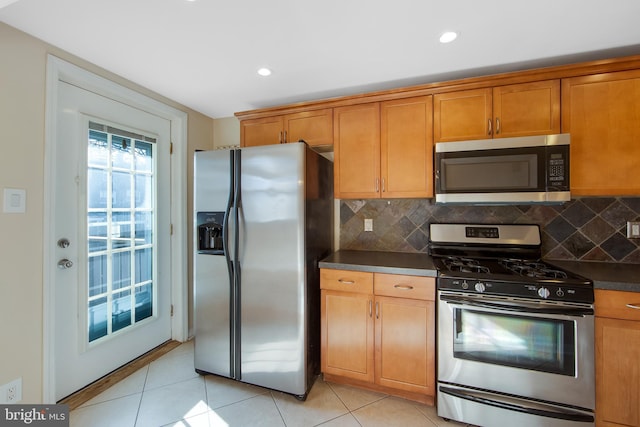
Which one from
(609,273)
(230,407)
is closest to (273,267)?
(230,407)

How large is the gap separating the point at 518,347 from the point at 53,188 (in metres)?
2.98

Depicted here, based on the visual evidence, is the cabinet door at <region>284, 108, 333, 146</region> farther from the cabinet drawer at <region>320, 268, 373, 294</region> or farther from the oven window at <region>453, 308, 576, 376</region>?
the oven window at <region>453, 308, 576, 376</region>

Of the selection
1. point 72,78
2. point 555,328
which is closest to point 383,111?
point 555,328

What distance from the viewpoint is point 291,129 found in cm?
227

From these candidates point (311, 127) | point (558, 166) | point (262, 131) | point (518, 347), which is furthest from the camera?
point (262, 131)

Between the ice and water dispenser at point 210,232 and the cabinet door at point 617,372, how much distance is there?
2.38 meters

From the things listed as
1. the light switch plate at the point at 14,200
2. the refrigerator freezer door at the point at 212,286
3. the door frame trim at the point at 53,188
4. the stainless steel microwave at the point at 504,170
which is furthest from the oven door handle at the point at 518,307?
the light switch plate at the point at 14,200

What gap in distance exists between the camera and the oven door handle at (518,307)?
55.3 inches

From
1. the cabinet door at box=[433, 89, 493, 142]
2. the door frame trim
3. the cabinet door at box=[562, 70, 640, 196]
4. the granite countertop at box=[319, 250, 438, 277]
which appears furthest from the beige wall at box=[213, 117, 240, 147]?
the cabinet door at box=[562, 70, 640, 196]

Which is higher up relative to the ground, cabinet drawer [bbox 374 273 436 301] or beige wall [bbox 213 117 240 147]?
beige wall [bbox 213 117 240 147]

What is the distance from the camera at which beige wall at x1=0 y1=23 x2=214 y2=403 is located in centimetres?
137

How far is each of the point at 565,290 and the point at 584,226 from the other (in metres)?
0.84

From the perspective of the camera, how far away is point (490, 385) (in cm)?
153

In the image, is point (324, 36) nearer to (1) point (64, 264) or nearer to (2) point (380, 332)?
(2) point (380, 332)
